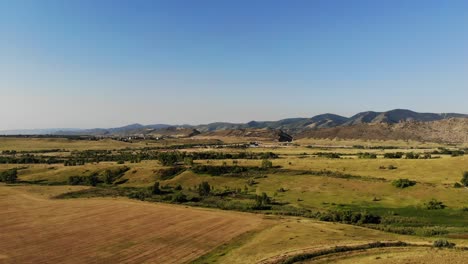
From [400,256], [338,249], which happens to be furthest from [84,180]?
[400,256]

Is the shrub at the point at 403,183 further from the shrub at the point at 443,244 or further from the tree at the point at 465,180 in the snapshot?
the shrub at the point at 443,244

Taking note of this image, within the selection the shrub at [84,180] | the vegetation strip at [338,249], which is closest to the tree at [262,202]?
the vegetation strip at [338,249]

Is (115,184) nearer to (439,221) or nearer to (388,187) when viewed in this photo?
(388,187)

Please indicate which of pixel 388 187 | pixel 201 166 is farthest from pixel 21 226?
pixel 388 187

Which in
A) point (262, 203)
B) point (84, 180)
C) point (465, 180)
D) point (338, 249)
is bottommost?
point (262, 203)

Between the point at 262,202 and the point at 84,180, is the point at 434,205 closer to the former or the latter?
the point at 262,202

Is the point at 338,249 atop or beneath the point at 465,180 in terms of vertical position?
beneath
